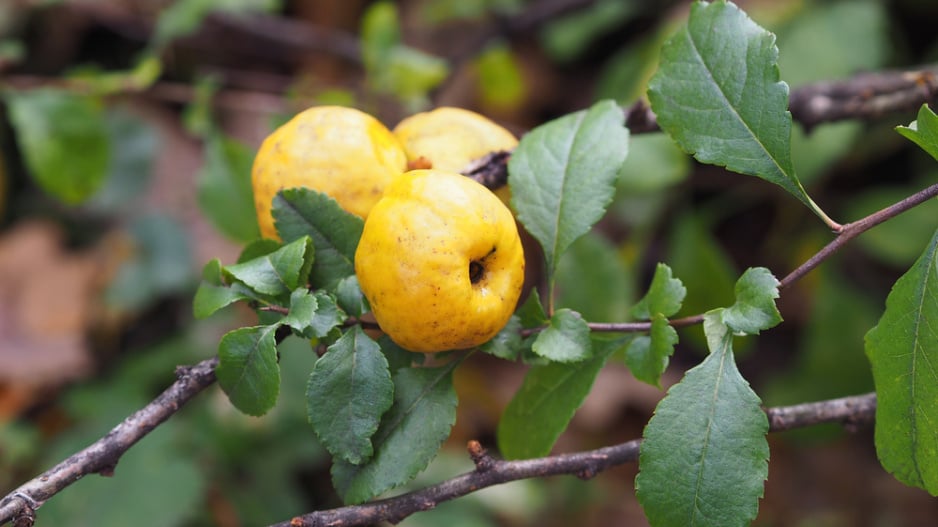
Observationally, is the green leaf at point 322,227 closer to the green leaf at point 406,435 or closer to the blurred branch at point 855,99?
the green leaf at point 406,435

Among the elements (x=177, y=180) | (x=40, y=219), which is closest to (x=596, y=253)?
(x=177, y=180)

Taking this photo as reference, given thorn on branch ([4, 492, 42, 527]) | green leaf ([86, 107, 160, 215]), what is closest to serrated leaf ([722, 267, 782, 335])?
thorn on branch ([4, 492, 42, 527])

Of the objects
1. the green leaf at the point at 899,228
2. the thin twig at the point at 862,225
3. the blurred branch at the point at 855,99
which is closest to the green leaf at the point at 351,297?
the thin twig at the point at 862,225

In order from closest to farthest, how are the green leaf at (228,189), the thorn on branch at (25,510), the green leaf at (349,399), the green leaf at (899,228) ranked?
the thorn on branch at (25,510) → the green leaf at (349,399) → the green leaf at (228,189) → the green leaf at (899,228)

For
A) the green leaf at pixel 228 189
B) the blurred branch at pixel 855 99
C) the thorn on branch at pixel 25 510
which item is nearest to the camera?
the thorn on branch at pixel 25 510

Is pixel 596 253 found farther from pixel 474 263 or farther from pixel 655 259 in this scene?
pixel 474 263

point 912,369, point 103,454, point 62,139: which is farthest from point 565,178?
point 62,139
